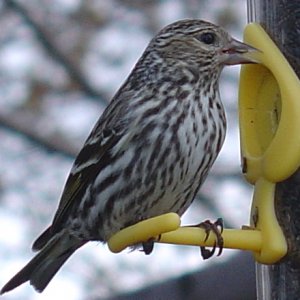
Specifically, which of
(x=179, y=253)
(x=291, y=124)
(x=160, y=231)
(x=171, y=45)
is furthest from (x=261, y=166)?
(x=179, y=253)

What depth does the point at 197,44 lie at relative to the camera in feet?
21.9

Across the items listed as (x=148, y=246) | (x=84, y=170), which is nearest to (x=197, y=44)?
(x=84, y=170)

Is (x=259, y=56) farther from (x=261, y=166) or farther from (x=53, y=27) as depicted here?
(x=53, y=27)

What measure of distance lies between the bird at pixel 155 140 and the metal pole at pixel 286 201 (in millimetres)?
144

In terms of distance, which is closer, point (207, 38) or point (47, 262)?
point (207, 38)

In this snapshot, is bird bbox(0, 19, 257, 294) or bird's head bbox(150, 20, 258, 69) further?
bird's head bbox(150, 20, 258, 69)

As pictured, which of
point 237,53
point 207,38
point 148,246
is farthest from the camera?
point 207,38

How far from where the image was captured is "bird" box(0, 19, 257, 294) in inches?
249

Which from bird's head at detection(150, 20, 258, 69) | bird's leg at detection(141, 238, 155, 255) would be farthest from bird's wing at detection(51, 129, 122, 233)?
bird's leg at detection(141, 238, 155, 255)

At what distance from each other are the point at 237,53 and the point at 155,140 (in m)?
0.51

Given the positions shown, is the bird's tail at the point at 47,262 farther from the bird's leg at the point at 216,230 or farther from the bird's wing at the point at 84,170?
the bird's leg at the point at 216,230

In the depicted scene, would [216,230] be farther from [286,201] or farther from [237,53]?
[237,53]

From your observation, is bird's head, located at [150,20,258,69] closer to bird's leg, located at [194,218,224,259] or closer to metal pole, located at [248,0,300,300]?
metal pole, located at [248,0,300,300]

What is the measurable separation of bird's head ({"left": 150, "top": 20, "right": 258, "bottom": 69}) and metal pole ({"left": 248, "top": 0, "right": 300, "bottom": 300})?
22 centimetres
